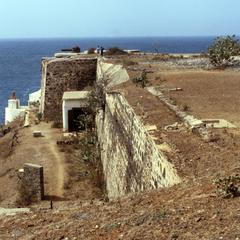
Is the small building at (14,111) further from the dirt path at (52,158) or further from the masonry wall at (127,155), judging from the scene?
the masonry wall at (127,155)

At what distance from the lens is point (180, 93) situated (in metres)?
15.2

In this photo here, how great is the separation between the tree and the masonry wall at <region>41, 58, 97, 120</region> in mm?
5266

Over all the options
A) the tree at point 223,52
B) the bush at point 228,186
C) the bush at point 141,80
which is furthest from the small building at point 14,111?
the bush at point 228,186

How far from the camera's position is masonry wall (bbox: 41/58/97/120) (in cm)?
2569

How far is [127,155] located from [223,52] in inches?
493

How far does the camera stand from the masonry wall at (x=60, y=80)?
25.7m

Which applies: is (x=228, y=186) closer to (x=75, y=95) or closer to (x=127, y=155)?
(x=127, y=155)

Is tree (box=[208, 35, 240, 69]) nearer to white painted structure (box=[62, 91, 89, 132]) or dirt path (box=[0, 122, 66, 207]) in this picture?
white painted structure (box=[62, 91, 89, 132])

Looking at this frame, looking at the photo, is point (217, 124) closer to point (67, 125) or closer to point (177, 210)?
point (177, 210)

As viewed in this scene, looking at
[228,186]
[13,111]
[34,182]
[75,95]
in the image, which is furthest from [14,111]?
[228,186]

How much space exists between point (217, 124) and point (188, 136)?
3.95ft

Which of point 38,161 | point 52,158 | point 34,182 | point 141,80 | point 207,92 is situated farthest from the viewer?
point 52,158

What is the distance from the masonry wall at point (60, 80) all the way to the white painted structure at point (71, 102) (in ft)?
7.65

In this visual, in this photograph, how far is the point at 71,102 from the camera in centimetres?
2288
